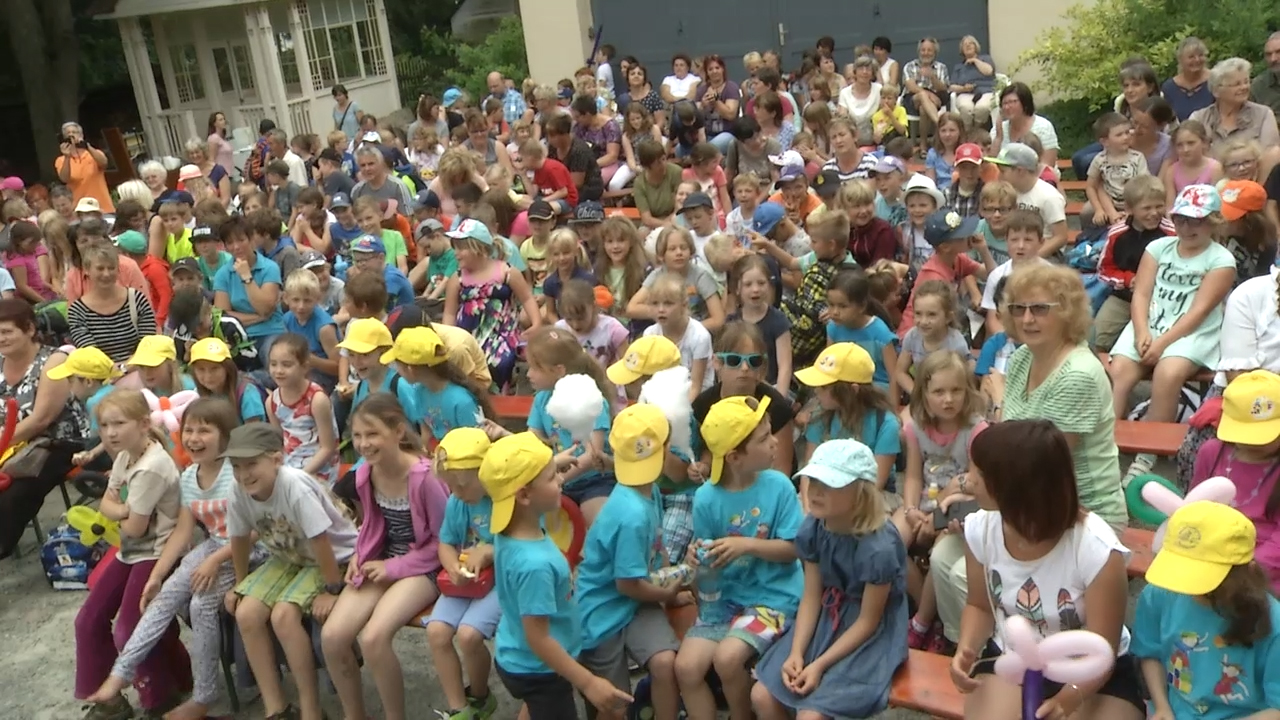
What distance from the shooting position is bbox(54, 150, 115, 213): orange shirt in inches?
519

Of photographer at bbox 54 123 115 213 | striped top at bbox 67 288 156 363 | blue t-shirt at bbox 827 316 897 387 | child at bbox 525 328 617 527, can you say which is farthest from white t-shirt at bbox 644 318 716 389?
photographer at bbox 54 123 115 213

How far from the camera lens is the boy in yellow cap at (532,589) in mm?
3685

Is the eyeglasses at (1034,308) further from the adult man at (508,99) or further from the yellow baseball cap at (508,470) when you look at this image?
the adult man at (508,99)

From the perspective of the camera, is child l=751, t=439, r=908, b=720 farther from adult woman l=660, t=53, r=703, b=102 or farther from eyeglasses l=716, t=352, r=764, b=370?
adult woman l=660, t=53, r=703, b=102

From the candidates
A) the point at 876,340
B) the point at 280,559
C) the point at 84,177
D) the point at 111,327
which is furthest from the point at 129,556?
the point at 84,177

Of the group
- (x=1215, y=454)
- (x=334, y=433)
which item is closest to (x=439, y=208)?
(x=334, y=433)

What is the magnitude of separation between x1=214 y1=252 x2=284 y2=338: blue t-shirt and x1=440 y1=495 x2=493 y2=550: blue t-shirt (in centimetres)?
357

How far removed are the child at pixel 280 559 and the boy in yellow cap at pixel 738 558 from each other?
5.10ft

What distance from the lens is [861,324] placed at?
5.58 metres

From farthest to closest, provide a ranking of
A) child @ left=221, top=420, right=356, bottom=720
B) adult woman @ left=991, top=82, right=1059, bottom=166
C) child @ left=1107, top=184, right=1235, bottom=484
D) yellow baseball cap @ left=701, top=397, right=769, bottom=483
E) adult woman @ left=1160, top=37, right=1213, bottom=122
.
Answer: adult woman @ left=991, top=82, right=1059, bottom=166 < adult woman @ left=1160, top=37, right=1213, bottom=122 < child @ left=1107, top=184, right=1235, bottom=484 < child @ left=221, top=420, right=356, bottom=720 < yellow baseball cap @ left=701, top=397, right=769, bottom=483

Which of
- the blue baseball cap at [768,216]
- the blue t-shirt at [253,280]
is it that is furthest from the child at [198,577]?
the blue baseball cap at [768,216]

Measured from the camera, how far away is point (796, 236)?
23.8 ft

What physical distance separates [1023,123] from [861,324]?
12.6ft

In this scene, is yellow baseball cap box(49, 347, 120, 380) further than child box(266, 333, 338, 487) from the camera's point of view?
Yes
